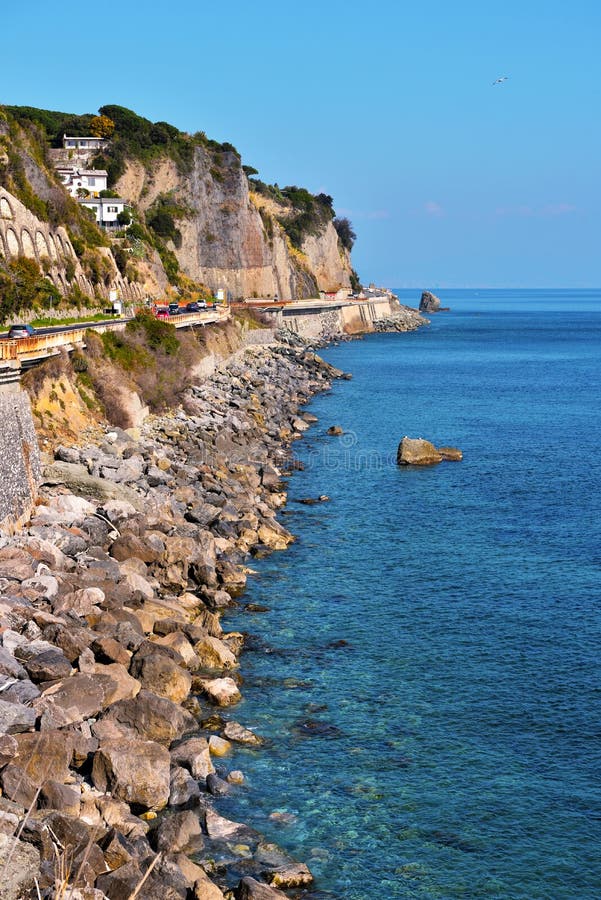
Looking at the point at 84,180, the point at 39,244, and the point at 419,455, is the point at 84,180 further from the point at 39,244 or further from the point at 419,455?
the point at 419,455

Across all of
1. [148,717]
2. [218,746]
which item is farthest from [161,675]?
[218,746]

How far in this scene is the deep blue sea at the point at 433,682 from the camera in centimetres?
1717

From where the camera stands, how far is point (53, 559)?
25125mm

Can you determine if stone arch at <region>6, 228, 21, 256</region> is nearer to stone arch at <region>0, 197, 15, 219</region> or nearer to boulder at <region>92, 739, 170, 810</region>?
stone arch at <region>0, 197, 15, 219</region>

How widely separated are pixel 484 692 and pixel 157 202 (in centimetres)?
9194

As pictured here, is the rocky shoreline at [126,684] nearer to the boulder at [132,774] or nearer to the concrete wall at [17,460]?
the boulder at [132,774]

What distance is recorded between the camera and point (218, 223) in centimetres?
11519

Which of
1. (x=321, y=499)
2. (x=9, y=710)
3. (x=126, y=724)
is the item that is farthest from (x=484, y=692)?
(x=321, y=499)

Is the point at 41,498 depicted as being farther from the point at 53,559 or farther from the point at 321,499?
the point at 321,499

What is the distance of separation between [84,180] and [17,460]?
78300mm

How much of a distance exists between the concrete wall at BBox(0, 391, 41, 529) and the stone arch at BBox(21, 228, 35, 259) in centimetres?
3064

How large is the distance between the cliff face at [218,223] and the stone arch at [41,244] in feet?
146

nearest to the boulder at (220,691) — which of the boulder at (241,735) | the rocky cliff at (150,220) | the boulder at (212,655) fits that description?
the boulder at (212,655)

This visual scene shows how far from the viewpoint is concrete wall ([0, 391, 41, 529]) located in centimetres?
2688
